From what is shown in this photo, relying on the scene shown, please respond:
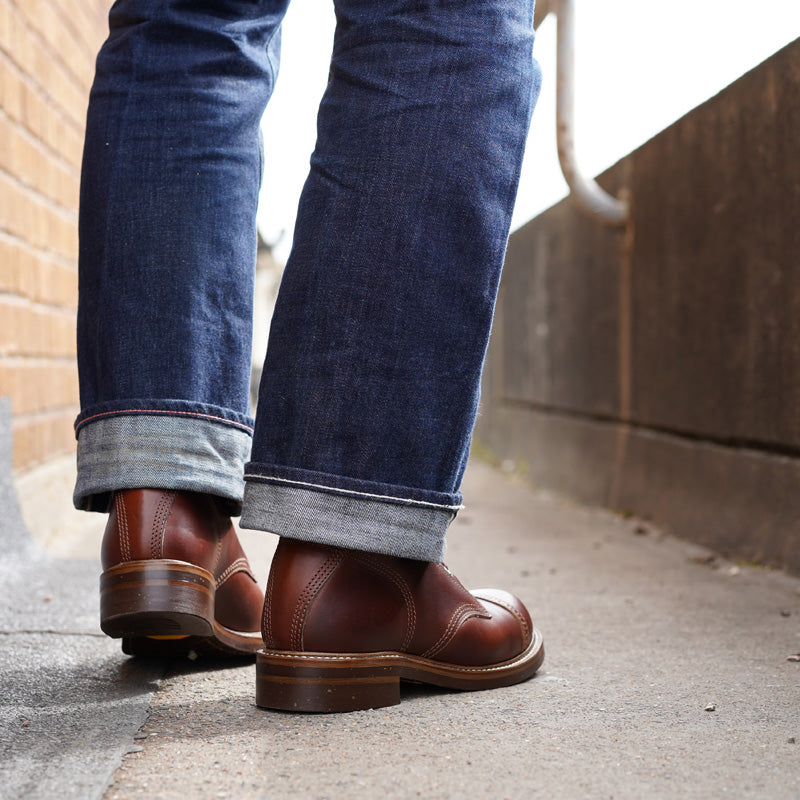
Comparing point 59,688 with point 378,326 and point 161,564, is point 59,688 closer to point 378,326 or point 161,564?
point 161,564

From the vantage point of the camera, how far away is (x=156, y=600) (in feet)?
2.98

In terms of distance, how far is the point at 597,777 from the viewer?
2.42 feet

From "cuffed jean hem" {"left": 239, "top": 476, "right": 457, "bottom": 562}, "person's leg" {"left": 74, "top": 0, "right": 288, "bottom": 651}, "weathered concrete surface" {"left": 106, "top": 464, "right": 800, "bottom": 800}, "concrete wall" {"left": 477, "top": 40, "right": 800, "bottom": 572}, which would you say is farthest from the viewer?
"concrete wall" {"left": 477, "top": 40, "right": 800, "bottom": 572}

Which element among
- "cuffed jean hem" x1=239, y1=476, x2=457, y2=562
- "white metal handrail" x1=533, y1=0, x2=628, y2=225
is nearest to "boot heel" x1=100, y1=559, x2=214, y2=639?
"cuffed jean hem" x1=239, y1=476, x2=457, y2=562

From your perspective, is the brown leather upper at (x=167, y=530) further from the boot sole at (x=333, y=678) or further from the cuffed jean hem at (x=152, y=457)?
the boot sole at (x=333, y=678)

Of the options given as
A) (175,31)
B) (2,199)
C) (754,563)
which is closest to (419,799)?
(175,31)

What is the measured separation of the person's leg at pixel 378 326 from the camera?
85 centimetres

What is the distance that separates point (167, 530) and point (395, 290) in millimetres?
333

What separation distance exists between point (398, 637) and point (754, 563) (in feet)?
3.45

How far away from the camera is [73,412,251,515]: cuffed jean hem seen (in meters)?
0.96

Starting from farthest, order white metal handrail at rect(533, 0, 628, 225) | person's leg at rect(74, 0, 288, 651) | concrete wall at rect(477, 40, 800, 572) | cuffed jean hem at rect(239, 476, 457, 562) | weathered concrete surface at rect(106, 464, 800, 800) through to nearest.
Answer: white metal handrail at rect(533, 0, 628, 225)
concrete wall at rect(477, 40, 800, 572)
person's leg at rect(74, 0, 288, 651)
cuffed jean hem at rect(239, 476, 457, 562)
weathered concrete surface at rect(106, 464, 800, 800)

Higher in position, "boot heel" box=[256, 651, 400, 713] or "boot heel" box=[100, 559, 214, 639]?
"boot heel" box=[100, 559, 214, 639]

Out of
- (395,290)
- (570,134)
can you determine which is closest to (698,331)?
(570,134)

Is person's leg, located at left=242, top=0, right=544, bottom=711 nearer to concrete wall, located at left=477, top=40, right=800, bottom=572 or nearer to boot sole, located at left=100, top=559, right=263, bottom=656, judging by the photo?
boot sole, located at left=100, top=559, right=263, bottom=656
